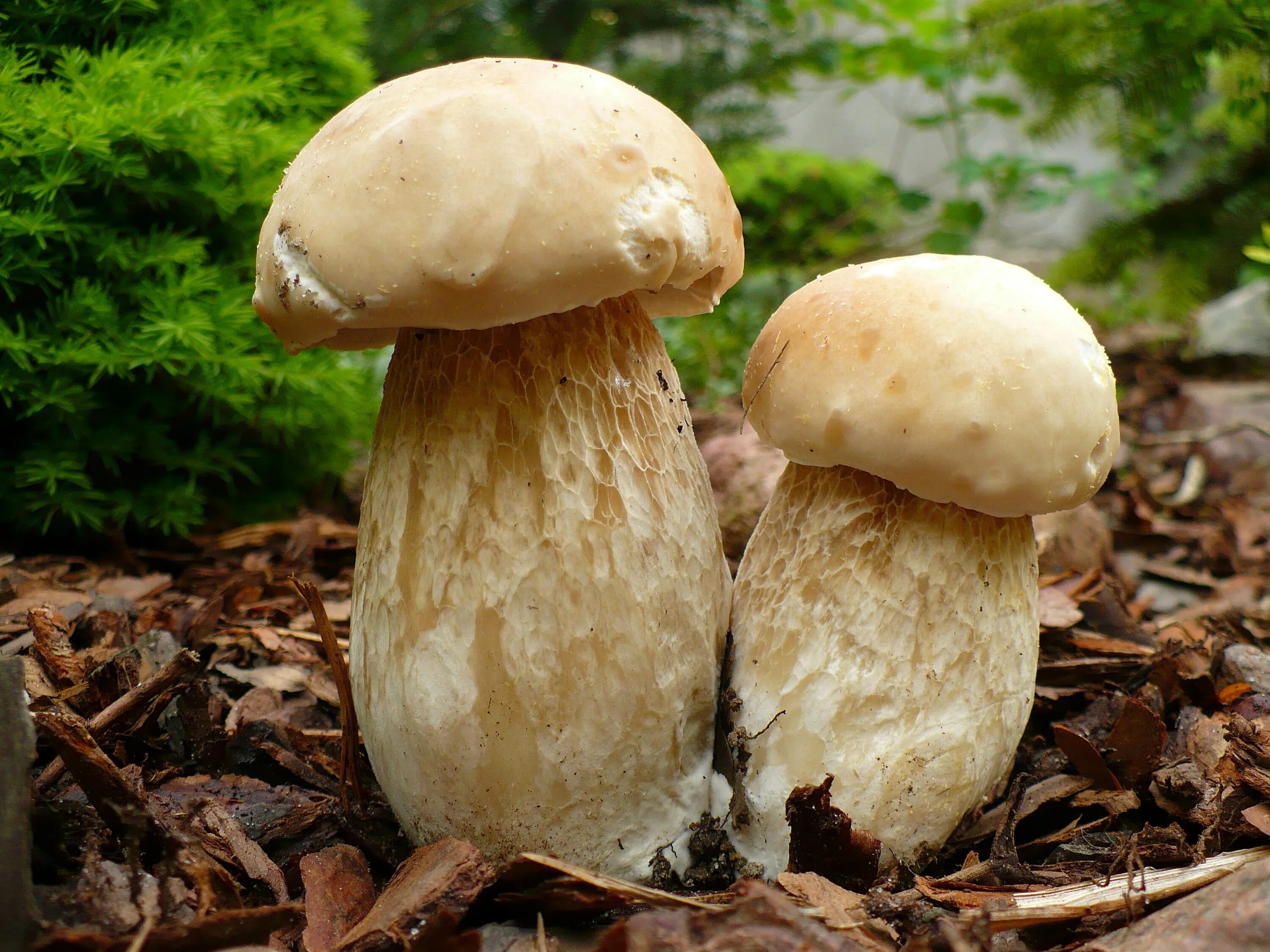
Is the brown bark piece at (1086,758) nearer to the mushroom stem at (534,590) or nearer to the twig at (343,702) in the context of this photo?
the mushroom stem at (534,590)

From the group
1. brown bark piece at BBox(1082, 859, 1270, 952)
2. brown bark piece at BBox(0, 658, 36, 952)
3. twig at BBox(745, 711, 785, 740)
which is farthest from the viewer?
twig at BBox(745, 711, 785, 740)

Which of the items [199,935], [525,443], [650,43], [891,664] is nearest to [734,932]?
[891,664]

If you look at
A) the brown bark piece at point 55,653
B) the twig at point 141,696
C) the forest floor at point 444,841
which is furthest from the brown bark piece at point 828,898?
the brown bark piece at point 55,653

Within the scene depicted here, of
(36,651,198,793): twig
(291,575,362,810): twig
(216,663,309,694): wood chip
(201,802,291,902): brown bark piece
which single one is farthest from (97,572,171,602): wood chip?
(201,802,291,902): brown bark piece

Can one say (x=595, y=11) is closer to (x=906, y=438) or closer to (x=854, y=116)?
(x=906, y=438)

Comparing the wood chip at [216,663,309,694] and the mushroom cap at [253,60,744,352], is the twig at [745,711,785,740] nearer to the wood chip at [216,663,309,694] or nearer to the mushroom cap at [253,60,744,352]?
the mushroom cap at [253,60,744,352]

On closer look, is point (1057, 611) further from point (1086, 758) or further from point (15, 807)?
point (15, 807)
